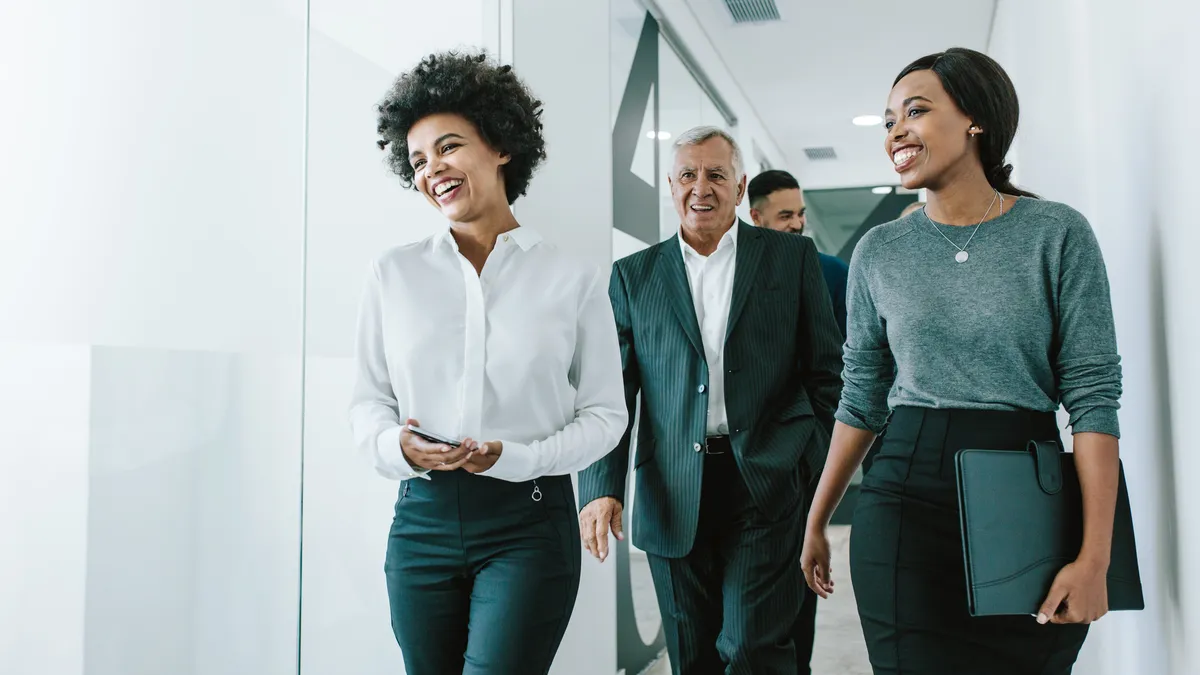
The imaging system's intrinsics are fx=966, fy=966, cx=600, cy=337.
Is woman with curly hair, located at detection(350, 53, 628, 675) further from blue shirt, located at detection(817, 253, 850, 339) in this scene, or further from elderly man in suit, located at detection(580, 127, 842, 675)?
blue shirt, located at detection(817, 253, 850, 339)

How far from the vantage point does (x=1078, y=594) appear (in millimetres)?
1296

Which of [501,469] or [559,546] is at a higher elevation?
[501,469]

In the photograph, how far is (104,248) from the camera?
160 centimetres

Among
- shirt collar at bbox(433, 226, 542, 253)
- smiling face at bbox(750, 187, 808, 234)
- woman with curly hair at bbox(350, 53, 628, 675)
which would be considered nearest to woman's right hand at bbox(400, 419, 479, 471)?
woman with curly hair at bbox(350, 53, 628, 675)

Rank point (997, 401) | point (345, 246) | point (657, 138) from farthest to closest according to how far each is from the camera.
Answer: point (657, 138) < point (345, 246) < point (997, 401)

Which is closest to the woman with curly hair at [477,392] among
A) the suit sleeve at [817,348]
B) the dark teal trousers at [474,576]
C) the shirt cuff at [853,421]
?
the dark teal trousers at [474,576]

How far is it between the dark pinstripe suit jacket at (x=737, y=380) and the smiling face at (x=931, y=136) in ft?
2.29

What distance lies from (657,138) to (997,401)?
3221mm

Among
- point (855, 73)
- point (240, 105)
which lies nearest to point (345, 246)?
point (240, 105)

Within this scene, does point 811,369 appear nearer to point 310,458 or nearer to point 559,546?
point 559,546

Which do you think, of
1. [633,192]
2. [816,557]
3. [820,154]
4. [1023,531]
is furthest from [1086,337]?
[820,154]

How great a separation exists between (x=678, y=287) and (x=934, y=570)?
0.95 m

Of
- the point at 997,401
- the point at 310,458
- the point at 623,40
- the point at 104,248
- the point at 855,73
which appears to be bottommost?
the point at 310,458

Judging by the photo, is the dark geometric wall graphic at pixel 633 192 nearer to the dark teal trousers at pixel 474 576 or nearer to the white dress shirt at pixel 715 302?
the white dress shirt at pixel 715 302
